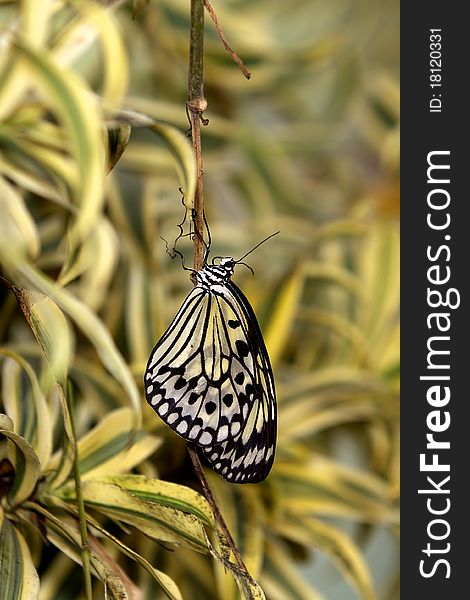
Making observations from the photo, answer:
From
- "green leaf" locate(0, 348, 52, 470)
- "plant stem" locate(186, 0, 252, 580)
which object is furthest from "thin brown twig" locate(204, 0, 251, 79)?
"green leaf" locate(0, 348, 52, 470)

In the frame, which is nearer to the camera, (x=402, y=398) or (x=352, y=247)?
(x=402, y=398)

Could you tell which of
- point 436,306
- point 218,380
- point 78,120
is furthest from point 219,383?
point 436,306

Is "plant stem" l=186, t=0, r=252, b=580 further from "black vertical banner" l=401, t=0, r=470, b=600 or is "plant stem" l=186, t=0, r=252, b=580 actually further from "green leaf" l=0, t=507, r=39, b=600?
"black vertical banner" l=401, t=0, r=470, b=600

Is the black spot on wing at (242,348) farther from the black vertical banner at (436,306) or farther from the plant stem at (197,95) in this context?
the black vertical banner at (436,306)

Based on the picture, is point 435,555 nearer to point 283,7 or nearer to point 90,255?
point 90,255

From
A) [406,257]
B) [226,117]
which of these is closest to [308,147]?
[226,117]
